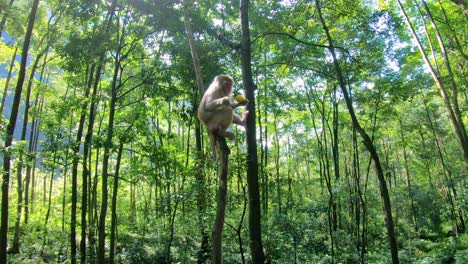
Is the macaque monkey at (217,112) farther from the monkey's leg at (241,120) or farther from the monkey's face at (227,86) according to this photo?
the monkey's leg at (241,120)

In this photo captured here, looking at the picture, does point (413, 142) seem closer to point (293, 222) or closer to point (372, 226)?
point (372, 226)

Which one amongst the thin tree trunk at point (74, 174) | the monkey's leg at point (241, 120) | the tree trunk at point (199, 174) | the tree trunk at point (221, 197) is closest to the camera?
the tree trunk at point (221, 197)

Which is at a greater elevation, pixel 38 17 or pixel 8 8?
pixel 38 17

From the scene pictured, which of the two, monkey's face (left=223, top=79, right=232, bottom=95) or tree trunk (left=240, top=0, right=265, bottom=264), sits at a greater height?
monkey's face (left=223, top=79, right=232, bottom=95)

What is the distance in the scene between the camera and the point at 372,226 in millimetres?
19406

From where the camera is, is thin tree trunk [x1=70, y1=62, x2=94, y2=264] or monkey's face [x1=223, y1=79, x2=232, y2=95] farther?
thin tree trunk [x1=70, y1=62, x2=94, y2=264]

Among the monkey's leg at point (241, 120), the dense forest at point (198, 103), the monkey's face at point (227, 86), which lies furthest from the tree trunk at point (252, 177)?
the monkey's face at point (227, 86)

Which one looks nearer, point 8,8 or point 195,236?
point 8,8

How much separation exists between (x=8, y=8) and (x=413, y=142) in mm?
23240

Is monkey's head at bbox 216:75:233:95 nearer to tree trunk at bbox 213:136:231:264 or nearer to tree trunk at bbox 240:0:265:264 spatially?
tree trunk at bbox 240:0:265:264

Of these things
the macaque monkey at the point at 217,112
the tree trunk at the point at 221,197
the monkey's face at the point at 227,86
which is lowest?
the tree trunk at the point at 221,197

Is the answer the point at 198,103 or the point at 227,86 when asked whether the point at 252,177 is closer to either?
the point at 227,86

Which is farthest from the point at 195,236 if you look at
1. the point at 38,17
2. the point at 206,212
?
the point at 38,17

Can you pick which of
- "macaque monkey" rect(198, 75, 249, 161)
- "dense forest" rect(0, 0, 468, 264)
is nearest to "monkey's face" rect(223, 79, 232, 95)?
"macaque monkey" rect(198, 75, 249, 161)
